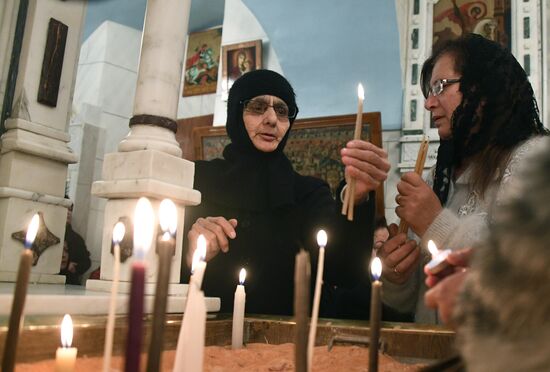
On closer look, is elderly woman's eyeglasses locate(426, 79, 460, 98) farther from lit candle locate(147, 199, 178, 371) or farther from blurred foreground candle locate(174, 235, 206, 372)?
lit candle locate(147, 199, 178, 371)

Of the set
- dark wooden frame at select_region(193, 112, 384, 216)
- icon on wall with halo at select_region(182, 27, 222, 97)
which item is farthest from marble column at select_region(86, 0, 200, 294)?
icon on wall with halo at select_region(182, 27, 222, 97)

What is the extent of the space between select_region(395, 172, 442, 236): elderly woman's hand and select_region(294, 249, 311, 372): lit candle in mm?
1210

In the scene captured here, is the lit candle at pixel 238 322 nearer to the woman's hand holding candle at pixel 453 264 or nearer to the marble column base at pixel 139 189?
the marble column base at pixel 139 189

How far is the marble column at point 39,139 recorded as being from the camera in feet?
7.50

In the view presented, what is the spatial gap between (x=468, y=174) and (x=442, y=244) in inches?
16.7

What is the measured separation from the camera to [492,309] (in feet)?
1.69

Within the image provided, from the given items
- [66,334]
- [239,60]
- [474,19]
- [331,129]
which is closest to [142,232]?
[66,334]

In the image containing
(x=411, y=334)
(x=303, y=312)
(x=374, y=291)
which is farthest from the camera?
(x=411, y=334)

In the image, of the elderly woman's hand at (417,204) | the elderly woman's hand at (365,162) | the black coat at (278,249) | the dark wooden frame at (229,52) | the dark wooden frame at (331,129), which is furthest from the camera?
the dark wooden frame at (229,52)

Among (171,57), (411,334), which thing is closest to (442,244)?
(411,334)

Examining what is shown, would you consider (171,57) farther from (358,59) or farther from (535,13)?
(535,13)

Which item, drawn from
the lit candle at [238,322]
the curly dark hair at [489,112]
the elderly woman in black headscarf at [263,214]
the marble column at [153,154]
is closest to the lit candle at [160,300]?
the lit candle at [238,322]

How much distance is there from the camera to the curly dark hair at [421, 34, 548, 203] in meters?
1.96

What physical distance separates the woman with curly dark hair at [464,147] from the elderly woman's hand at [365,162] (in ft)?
0.91
